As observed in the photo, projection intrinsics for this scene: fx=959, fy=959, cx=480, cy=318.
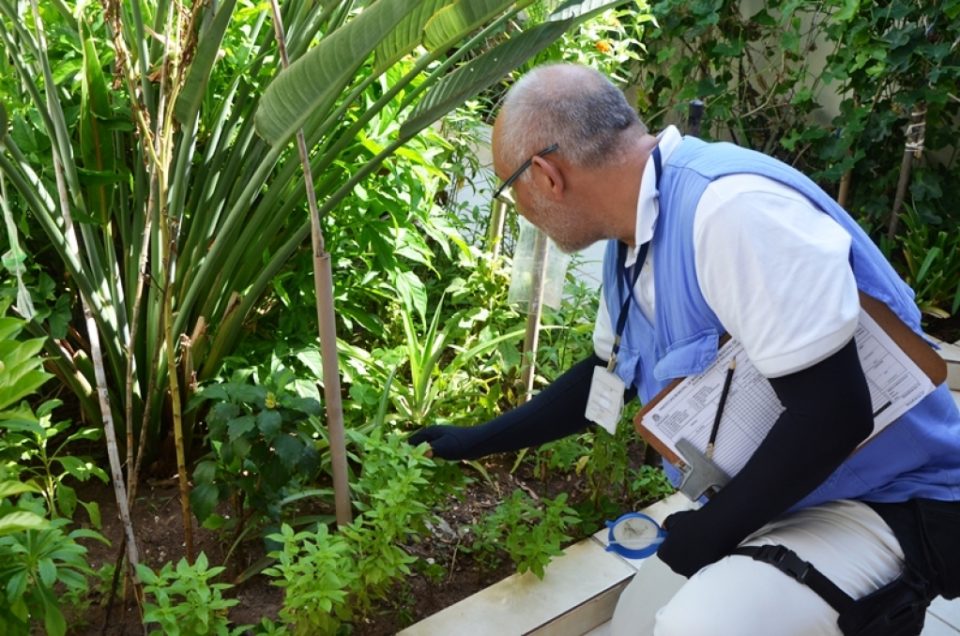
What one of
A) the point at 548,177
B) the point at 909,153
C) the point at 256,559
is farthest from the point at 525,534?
the point at 909,153

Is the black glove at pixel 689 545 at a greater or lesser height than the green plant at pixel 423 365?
Answer: greater

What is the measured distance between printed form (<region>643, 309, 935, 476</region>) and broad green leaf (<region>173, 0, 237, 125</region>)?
1.03m

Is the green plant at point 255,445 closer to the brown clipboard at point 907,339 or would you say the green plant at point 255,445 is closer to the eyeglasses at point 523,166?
the eyeglasses at point 523,166

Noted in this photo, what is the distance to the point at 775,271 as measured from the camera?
1465 mm

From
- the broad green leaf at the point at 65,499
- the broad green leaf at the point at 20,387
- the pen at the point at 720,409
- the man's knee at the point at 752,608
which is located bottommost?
the broad green leaf at the point at 65,499

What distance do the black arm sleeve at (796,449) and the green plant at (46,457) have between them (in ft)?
3.99

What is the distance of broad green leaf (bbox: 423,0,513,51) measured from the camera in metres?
1.53

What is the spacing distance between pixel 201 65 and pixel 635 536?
1.30 metres

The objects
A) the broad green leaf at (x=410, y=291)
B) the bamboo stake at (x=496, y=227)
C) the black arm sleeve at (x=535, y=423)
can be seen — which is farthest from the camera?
the bamboo stake at (x=496, y=227)

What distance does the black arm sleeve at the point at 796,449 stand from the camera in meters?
1.49

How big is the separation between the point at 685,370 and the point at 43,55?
1333 mm

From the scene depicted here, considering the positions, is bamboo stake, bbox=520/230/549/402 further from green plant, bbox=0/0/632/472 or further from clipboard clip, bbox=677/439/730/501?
clipboard clip, bbox=677/439/730/501

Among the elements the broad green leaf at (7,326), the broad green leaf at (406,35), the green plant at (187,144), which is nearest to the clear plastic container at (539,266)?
the green plant at (187,144)

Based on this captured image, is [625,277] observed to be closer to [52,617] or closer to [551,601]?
[551,601]
